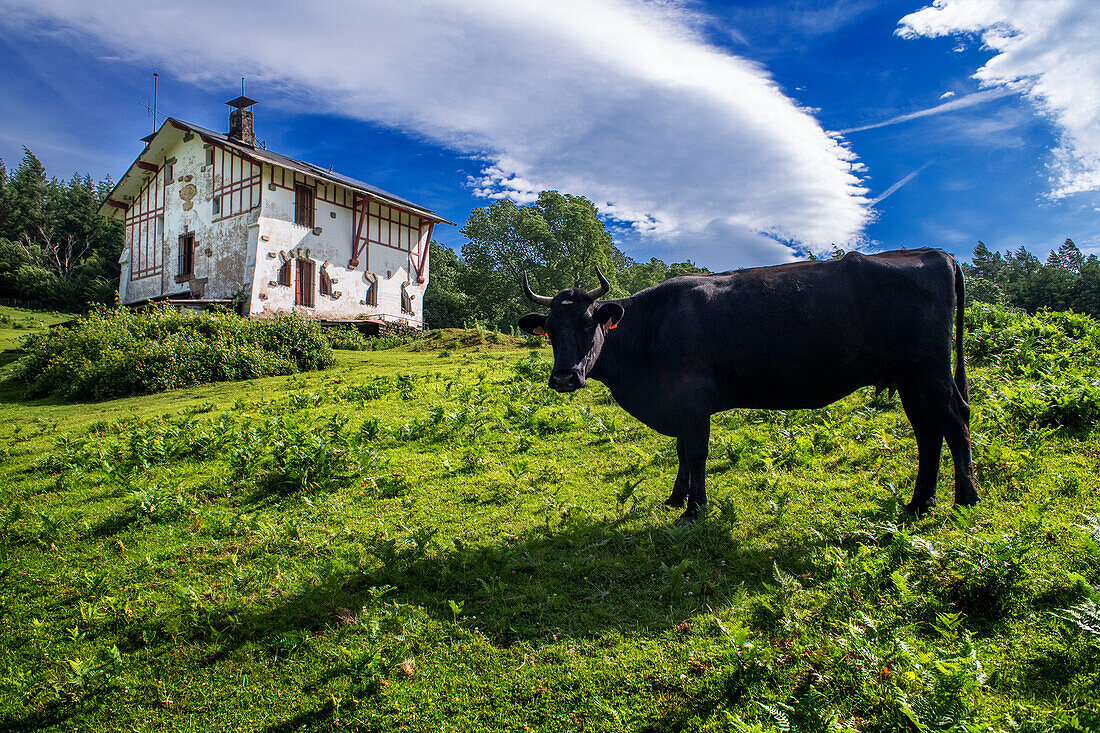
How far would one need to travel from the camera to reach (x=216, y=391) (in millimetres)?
17125

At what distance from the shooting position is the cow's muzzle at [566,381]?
20.3 ft

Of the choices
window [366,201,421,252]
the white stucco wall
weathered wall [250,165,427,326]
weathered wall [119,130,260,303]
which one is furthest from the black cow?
window [366,201,421,252]

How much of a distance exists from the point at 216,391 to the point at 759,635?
673 inches

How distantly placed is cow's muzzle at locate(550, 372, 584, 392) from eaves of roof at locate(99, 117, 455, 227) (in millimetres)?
29110

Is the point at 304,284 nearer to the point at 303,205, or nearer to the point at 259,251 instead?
the point at 259,251

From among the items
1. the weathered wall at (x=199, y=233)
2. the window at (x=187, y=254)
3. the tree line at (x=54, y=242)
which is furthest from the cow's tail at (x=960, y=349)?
the tree line at (x=54, y=242)

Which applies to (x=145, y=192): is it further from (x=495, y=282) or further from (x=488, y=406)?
(x=488, y=406)

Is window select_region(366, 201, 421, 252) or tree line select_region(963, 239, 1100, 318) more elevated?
window select_region(366, 201, 421, 252)

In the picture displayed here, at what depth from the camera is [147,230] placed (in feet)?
122

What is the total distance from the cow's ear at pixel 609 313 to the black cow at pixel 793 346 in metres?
0.01

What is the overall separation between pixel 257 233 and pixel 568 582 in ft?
101

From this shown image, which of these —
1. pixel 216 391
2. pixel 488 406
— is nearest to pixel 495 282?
pixel 216 391

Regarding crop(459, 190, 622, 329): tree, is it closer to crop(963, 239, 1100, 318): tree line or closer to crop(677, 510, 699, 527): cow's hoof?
crop(963, 239, 1100, 318): tree line

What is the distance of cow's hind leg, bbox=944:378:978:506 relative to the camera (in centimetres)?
565
